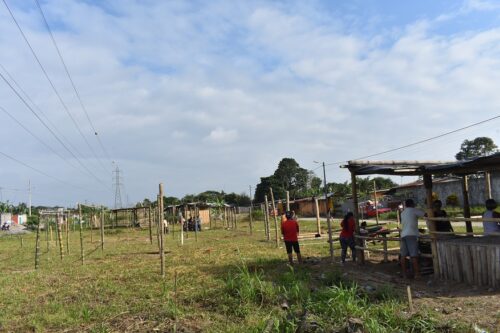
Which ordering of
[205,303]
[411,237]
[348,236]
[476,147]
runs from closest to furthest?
[205,303] < [411,237] < [348,236] < [476,147]

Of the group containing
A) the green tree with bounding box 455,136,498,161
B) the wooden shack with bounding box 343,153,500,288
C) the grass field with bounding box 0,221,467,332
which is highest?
the green tree with bounding box 455,136,498,161

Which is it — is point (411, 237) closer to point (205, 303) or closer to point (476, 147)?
point (205, 303)

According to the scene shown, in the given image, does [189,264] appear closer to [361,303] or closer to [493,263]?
[361,303]

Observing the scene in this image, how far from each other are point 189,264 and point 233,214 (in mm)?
23447

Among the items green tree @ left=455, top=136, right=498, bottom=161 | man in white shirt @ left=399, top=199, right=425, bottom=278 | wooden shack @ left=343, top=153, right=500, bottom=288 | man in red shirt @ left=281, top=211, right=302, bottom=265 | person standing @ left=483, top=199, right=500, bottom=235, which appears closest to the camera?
wooden shack @ left=343, top=153, right=500, bottom=288

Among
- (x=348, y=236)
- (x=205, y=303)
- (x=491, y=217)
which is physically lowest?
(x=205, y=303)

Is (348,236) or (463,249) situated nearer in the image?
(463,249)

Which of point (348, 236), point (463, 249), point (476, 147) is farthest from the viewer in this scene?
point (476, 147)

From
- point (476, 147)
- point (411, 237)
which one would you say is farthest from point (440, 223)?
point (476, 147)

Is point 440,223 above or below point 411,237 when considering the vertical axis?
above

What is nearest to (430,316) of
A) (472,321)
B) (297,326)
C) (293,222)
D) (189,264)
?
(472,321)

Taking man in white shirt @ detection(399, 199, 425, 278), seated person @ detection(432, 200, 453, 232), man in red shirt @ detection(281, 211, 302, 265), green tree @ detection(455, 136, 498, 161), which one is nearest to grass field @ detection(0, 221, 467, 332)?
man in red shirt @ detection(281, 211, 302, 265)

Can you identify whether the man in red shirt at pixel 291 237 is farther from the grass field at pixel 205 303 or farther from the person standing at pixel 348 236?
the person standing at pixel 348 236

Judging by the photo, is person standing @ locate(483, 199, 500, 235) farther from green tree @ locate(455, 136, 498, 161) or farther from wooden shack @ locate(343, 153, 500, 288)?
green tree @ locate(455, 136, 498, 161)
